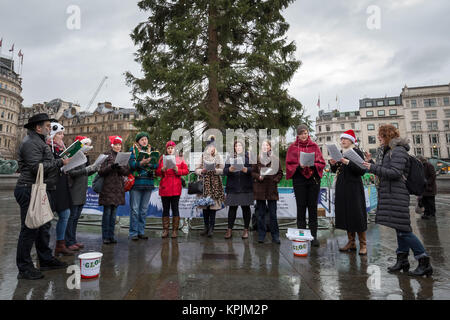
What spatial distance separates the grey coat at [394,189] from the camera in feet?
12.2

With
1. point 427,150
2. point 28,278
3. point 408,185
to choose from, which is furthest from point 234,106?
point 427,150

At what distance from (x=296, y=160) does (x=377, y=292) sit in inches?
111

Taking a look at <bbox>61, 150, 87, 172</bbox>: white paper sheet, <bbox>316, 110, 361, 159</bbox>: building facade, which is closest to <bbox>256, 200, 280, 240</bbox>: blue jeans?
<bbox>61, 150, 87, 172</bbox>: white paper sheet

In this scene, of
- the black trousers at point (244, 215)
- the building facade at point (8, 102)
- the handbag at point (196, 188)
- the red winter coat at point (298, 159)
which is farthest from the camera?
the building facade at point (8, 102)

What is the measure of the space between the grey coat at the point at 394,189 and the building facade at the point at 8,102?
94.6 metres

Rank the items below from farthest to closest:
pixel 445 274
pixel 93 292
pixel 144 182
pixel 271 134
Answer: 1. pixel 271 134
2. pixel 144 182
3. pixel 445 274
4. pixel 93 292

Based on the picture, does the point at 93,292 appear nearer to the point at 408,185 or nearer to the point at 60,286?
the point at 60,286

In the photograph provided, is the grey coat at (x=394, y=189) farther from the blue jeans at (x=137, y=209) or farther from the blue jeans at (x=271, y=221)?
the blue jeans at (x=137, y=209)

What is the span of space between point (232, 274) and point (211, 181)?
307cm

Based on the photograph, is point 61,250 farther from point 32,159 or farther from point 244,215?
point 244,215

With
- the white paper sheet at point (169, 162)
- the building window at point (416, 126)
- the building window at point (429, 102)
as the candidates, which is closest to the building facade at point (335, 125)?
the building window at point (416, 126)

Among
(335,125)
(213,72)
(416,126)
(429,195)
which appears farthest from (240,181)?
(335,125)

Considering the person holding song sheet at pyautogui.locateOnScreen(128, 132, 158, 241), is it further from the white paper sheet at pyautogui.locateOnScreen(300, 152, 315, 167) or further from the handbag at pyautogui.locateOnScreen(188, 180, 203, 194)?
the white paper sheet at pyautogui.locateOnScreen(300, 152, 315, 167)

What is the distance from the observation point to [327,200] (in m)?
7.76
